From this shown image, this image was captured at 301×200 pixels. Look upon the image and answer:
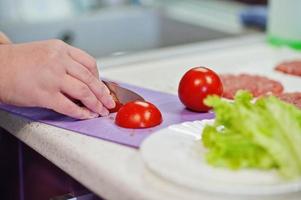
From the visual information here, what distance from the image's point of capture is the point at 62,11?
79.4 inches

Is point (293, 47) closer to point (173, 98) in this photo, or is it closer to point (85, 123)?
point (173, 98)

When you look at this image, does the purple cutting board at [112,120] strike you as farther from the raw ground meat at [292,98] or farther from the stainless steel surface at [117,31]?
the stainless steel surface at [117,31]

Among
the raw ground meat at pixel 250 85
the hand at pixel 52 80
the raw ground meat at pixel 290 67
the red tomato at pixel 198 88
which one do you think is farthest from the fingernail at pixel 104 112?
the raw ground meat at pixel 290 67

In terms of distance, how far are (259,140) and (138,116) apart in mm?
220

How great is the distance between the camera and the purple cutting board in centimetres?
76

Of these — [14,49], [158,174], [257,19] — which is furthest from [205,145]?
[257,19]

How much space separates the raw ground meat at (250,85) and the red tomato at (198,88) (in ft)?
0.33

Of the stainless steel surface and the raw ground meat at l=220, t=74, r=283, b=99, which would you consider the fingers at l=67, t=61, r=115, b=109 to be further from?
the stainless steel surface

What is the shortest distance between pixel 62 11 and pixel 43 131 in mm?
1257

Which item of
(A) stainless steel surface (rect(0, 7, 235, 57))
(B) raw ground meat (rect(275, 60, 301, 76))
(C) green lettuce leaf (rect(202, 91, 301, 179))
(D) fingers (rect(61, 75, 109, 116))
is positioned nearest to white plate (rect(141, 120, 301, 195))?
(C) green lettuce leaf (rect(202, 91, 301, 179))

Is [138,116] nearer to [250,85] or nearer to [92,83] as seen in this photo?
[92,83]

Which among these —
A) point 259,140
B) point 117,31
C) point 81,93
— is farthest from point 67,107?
point 117,31

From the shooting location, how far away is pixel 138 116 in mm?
784

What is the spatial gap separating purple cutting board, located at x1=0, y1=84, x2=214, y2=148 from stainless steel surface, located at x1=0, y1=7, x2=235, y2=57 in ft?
2.74
